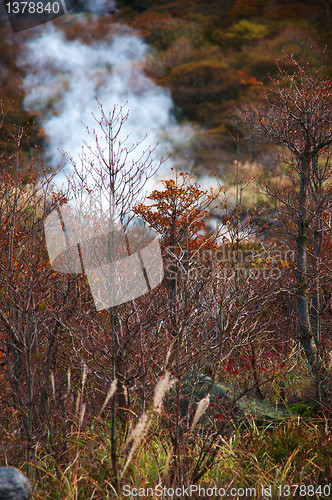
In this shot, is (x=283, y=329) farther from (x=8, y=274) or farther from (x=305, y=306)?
(x=8, y=274)

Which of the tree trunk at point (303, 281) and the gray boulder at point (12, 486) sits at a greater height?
the gray boulder at point (12, 486)

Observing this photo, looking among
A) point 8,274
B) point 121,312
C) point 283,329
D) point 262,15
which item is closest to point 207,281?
point 121,312

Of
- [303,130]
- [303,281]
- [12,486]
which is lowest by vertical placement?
[303,281]

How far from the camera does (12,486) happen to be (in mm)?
2299

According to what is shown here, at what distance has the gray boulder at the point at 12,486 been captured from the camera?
228 centimetres

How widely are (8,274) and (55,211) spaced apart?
74.3 inches

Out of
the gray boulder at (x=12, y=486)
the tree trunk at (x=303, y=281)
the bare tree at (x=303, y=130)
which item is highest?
the bare tree at (x=303, y=130)

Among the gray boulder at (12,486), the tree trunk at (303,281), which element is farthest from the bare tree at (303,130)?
the gray boulder at (12,486)

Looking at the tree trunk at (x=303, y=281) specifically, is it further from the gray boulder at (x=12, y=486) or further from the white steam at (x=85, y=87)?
the white steam at (x=85, y=87)

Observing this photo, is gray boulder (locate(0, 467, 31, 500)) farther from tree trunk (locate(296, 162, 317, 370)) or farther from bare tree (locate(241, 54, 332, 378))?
tree trunk (locate(296, 162, 317, 370))

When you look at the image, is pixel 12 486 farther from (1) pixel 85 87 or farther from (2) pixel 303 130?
(1) pixel 85 87

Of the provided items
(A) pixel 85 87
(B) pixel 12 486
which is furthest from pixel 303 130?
(A) pixel 85 87

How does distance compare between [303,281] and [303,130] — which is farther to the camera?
[303,281]

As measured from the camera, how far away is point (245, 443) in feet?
12.7
